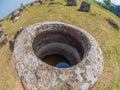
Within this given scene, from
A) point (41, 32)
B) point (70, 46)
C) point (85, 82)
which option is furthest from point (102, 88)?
point (41, 32)

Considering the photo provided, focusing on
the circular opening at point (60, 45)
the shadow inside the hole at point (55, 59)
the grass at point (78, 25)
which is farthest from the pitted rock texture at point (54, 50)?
the grass at point (78, 25)

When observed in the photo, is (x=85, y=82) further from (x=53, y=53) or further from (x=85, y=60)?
(x=53, y=53)

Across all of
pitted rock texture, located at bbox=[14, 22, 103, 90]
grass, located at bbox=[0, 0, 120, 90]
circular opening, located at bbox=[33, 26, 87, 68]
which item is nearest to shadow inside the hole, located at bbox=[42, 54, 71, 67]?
circular opening, located at bbox=[33, 26, 87, 68]

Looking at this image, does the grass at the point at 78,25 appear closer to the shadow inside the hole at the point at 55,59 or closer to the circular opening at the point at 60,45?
the shadow inside the hole at the point at 55,59

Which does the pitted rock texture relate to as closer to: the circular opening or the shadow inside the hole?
the circular opening

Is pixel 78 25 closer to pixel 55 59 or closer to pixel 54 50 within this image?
pixel 55 59

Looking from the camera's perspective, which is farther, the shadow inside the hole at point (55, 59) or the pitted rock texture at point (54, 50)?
the shadow inside the hole at point (55, 59)

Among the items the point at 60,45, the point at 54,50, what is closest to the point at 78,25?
the point at 60,45

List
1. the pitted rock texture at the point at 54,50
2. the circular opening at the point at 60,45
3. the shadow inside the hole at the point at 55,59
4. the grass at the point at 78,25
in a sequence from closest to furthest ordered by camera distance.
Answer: the pitted rock texture at the point at 54,50 → the circular opening at the point at 60,45 → the shadow inside the hole at the point at 55,59 → the grass at the point at 78,25

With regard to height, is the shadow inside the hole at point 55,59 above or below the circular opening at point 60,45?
below
